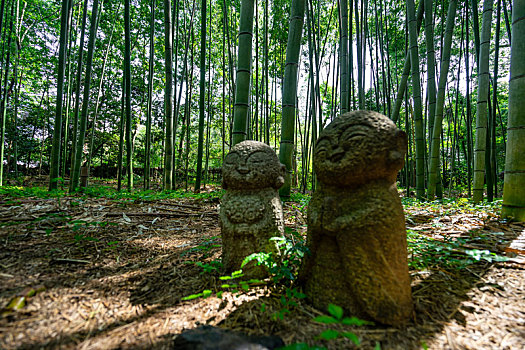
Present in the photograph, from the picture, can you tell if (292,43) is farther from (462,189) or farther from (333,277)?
(462,189)

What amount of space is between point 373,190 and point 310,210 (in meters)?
0.44

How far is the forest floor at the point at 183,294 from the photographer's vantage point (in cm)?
125

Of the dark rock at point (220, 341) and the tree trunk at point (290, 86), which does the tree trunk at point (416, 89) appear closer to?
the tree trunk at point (290, 86)

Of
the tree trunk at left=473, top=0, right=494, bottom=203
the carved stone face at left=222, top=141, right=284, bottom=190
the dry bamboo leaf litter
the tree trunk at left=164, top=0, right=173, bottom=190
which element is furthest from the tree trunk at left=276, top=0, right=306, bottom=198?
the tree trunk at left=164, top=0, right=173, bottom=190

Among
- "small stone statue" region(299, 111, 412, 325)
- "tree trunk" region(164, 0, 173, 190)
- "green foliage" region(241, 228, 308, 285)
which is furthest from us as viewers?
"tree trunk" region(164, 0, 173, 190)

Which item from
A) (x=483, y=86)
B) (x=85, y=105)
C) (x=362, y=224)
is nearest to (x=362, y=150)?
(x=362, y=224)

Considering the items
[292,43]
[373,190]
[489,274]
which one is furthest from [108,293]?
[292,43]

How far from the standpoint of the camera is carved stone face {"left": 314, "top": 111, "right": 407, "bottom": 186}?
4.75 feet

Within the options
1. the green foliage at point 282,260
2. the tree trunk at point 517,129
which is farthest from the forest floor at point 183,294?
the tree trunk at point 517,129

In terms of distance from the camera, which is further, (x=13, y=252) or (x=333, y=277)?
(x=13, y=252)

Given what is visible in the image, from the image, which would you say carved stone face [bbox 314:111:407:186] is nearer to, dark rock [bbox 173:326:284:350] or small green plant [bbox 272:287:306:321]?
small green plant [bbox 272:287:306:321]

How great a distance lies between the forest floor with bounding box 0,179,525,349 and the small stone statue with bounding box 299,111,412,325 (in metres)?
0.14

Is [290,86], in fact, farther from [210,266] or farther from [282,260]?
[210,266]

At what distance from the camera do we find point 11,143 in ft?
37.8
